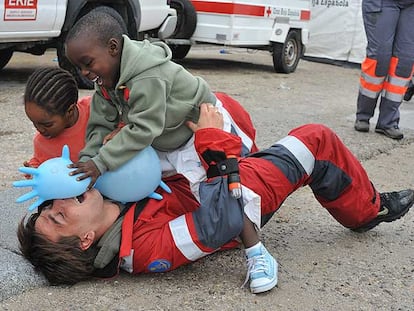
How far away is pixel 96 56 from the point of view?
2627 millimetres

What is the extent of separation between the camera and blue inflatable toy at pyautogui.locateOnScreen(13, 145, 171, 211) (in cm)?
249

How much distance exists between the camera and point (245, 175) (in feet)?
9.09

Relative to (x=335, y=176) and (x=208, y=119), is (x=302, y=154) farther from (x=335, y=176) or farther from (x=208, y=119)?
(x=208, y=119)

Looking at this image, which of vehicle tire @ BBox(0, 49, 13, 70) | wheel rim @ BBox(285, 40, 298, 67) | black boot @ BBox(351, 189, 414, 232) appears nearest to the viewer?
black boot @ BBox(351, 189, 414, 232)

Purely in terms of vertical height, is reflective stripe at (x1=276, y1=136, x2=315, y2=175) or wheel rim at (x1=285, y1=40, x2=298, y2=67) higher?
reflective stripe at (x1=276, y1=136, x2=315, y2=175)

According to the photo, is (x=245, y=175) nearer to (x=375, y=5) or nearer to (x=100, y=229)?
(x=100, y=229)

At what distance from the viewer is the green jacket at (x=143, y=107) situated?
2.60 meters

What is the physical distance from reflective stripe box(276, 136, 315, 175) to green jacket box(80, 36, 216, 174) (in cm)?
41

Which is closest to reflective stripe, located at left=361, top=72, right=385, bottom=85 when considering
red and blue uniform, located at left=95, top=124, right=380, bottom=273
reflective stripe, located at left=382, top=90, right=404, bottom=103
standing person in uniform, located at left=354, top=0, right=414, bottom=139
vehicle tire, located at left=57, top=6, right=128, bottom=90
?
standing person in uniform, located at left=354, top=0, right=414, bottom=139

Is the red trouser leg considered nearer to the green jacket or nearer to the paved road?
the paved road

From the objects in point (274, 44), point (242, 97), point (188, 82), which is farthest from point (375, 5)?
point (274, 44)

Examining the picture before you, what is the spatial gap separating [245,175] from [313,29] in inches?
428

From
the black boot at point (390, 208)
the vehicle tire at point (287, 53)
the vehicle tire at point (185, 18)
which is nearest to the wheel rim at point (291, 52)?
the vehicle tire at point (287, 53)

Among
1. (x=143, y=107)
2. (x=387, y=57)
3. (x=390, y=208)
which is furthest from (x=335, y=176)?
(x=387, y=57)
